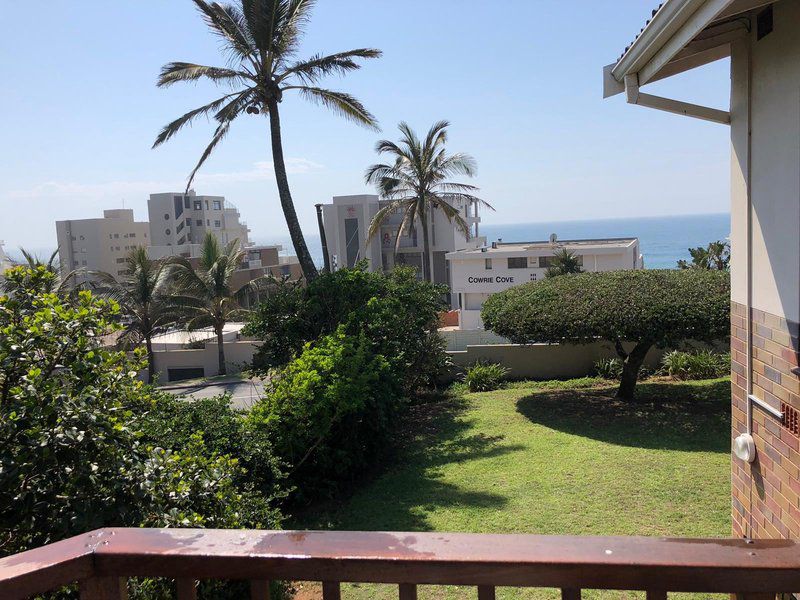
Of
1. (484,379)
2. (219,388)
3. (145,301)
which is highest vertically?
(145,301)

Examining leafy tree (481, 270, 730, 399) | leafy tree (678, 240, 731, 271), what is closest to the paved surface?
leafy tree (481, 270, 730, 399)

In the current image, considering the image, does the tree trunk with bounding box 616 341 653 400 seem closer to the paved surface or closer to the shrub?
the shrub

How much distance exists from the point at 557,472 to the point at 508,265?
1212 inches

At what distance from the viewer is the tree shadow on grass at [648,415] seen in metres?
11.8

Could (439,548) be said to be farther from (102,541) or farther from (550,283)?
(550,283)

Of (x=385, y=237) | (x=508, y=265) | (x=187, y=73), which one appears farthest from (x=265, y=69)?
(x=385, y=237)

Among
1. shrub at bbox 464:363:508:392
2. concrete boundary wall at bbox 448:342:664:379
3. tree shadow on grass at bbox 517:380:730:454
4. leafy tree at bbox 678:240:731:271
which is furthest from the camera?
leafy tree at bbox 678:240:731:271

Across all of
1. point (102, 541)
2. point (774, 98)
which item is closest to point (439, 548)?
point (102, 541)

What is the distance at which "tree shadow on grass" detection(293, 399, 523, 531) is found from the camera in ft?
28.9

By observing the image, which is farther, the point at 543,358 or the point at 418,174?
the point at 418,174

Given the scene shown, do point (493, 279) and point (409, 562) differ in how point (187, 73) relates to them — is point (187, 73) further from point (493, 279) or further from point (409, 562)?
point (493, 279)

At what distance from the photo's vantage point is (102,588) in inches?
62.9

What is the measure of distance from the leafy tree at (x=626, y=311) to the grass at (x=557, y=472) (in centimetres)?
155

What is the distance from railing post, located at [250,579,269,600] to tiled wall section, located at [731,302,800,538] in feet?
9.02
